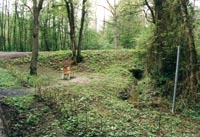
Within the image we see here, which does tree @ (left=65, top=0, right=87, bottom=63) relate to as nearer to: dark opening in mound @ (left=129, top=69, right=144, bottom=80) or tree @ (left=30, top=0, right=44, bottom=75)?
tree @ (left=30, top=0, right=44, bottom=75)

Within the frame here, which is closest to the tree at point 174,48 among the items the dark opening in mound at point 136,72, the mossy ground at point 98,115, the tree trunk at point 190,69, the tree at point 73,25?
the tree trunk at point 190,69

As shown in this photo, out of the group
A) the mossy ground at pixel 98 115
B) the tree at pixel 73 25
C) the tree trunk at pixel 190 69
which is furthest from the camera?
the tree at pixel 73 25

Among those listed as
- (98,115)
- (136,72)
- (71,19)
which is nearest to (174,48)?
(98,115)

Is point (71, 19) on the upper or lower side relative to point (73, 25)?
upper

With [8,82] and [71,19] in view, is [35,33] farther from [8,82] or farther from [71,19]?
[71,19]

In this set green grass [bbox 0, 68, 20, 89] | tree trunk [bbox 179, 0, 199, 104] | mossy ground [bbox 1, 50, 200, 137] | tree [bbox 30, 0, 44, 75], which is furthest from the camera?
tree [bbox 30, 0, 44, 75]

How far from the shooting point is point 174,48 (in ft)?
33.2

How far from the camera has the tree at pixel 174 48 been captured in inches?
360

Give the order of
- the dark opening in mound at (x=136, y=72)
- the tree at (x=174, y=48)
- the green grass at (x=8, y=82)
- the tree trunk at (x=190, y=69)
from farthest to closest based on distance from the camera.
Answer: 1. the dark opening in mound at (x=136, y=72)
2. the green grass at (x=8, y=82)
3. the tree at (x=174, y=48)
4. the tree trunk at (x=190, y=69)

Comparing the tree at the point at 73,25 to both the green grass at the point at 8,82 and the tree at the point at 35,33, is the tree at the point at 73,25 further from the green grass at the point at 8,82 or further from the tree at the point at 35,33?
the green grass at the point at 8,82

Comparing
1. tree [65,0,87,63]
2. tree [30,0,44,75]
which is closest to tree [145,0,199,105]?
tree [30,0,44,75]

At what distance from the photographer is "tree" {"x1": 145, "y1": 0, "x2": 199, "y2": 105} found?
914cm

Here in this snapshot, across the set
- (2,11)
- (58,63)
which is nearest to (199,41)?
(58,63)

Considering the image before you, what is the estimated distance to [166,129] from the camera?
705cm
